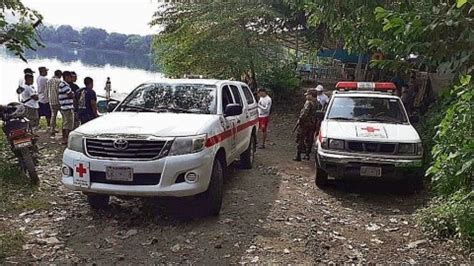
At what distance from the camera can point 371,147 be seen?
281 inches

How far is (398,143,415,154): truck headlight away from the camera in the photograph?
7.05 meters

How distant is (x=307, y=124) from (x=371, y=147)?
9.25ft

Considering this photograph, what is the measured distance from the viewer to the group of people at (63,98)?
9.86 m

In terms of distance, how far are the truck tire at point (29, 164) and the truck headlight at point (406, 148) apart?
555cm

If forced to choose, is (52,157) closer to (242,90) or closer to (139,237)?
(242,90)

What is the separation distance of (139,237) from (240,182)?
9.41ft

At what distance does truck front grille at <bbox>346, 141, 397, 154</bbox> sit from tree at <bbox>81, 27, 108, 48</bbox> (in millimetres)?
51007

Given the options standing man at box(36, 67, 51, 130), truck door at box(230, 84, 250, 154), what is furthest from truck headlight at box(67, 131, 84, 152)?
standing man at box(36, 67, 51, 130)

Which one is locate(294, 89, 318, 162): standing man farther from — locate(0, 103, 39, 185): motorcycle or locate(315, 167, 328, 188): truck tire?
locate(0, 103, 39, 185): motorcycle

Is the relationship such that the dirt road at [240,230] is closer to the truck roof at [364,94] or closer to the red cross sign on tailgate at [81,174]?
the red cross sign on tailgate at [81,174]

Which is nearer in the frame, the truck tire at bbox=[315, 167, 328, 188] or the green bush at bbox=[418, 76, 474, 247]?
the green bush at bbox=[418, 76, 474, 247]

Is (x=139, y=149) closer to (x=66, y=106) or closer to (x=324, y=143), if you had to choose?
(x=324, y=143)

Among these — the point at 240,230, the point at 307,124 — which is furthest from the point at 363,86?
the point at 240,230

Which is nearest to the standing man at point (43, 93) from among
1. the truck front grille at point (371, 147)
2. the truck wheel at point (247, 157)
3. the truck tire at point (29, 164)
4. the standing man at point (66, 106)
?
the standing man at point (66, 106)
